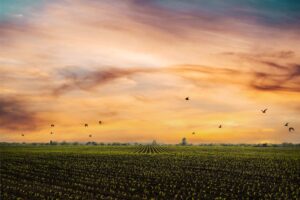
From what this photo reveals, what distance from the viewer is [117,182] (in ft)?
103

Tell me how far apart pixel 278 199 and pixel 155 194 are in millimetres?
7870

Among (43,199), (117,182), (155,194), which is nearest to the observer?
(43,199)

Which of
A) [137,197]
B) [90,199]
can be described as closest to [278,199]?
[137,197]

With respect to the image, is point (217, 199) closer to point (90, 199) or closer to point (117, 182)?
point (90, 199)

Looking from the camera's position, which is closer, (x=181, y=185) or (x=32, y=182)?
(x=181, y=185)

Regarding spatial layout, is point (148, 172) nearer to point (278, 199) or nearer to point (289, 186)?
point (289, 186)

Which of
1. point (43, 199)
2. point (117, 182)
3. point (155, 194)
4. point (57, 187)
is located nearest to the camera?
point (43, 199)

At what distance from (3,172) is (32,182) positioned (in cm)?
875

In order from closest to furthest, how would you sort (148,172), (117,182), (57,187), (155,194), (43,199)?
1. (43,199)
2. (155,194)
3. (57,187)
4. (117,182)
5. (148,172)

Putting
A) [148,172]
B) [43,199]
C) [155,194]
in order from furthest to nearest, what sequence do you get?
[148,172]
[155,194]
[43,199]

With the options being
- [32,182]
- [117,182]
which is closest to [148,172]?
[117,182]

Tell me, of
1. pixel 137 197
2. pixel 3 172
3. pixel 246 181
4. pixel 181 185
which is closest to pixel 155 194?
pixel 137 197

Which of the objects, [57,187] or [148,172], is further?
[148,172]

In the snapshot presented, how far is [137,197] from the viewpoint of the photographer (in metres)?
25.0
